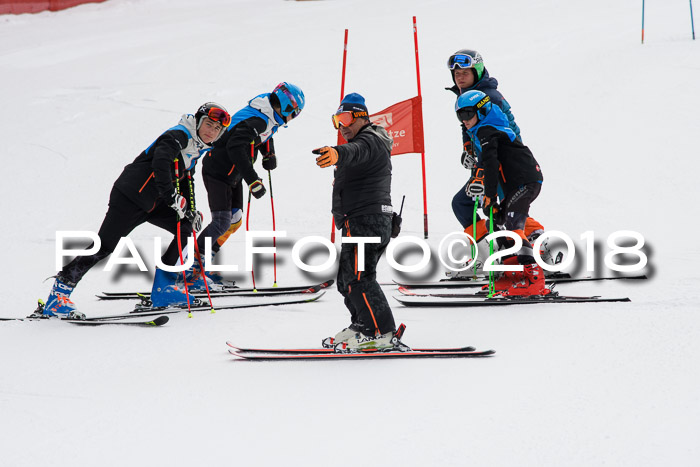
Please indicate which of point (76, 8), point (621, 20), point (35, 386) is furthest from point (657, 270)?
point (76, 8)

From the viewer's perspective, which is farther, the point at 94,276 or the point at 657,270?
the point at 94,276

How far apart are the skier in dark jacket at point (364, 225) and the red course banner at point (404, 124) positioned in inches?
152

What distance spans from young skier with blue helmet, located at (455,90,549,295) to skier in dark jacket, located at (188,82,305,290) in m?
1.51

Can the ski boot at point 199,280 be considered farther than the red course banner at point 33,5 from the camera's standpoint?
No

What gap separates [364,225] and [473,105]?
63.2 inches

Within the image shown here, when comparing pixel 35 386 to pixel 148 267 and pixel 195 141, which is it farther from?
pixel 148 267

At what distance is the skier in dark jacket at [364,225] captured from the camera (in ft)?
12.9

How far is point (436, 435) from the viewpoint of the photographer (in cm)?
277

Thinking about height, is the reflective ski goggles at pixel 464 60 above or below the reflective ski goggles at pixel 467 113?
above

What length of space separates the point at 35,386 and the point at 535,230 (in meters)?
3.78

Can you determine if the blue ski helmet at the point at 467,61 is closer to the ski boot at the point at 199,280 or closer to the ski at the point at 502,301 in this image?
the ski at the point at 502,301

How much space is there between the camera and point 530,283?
511cm

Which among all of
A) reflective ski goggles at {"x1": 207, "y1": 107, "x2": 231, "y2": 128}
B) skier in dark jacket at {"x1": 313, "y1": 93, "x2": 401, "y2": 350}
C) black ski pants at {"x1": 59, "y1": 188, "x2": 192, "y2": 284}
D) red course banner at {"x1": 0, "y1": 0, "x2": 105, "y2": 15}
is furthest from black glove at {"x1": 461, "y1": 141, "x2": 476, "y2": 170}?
red course banner at {"x1": 0, "y1": 0, "x2": 105, "y2": 15}

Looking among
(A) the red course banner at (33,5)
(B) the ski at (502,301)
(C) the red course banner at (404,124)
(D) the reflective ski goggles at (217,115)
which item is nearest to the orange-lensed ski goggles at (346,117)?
(D) the reflective ski goggles at (217,115)
